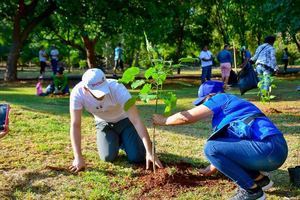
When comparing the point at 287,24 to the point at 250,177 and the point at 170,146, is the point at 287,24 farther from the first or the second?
the point at 250,177

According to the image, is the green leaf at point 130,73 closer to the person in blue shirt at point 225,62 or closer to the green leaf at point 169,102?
the green leaf at point 169,102

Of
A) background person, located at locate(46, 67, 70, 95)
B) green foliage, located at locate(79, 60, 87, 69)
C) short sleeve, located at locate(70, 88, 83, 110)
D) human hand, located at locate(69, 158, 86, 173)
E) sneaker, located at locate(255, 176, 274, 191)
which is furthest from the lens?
green foliage, located at locate(79, 60, 87, 69)

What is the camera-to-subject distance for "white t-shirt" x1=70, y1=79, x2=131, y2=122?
448 centimetres

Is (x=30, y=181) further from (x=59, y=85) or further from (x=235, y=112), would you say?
(x=59, y=85)

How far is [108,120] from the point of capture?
5078 millimetres

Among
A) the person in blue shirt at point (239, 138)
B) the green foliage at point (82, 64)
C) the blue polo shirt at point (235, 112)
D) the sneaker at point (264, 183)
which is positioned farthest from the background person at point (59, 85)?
the green foliage at point (82, 64)

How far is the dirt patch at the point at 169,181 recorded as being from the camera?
13.6 ft

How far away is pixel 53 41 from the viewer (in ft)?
81.5

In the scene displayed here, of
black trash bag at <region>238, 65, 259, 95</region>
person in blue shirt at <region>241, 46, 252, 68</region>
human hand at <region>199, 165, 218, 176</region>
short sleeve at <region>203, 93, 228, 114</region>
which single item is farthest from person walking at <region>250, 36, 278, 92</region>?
short sleeve at <region>203, 93, 228, 114</region>

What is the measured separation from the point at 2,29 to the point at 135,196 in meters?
28.6

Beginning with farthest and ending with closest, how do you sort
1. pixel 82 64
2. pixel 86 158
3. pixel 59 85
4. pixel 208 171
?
pixel 82 64
pixel 59 85
pixel 86 158
pixel 208 171

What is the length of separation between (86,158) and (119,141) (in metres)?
0.42

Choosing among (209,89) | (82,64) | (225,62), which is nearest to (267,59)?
(225,62)

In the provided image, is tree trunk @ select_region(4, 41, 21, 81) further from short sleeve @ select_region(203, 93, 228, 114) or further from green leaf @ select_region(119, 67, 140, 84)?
short sleeve @ select_region(203, 93, 228, 114)
